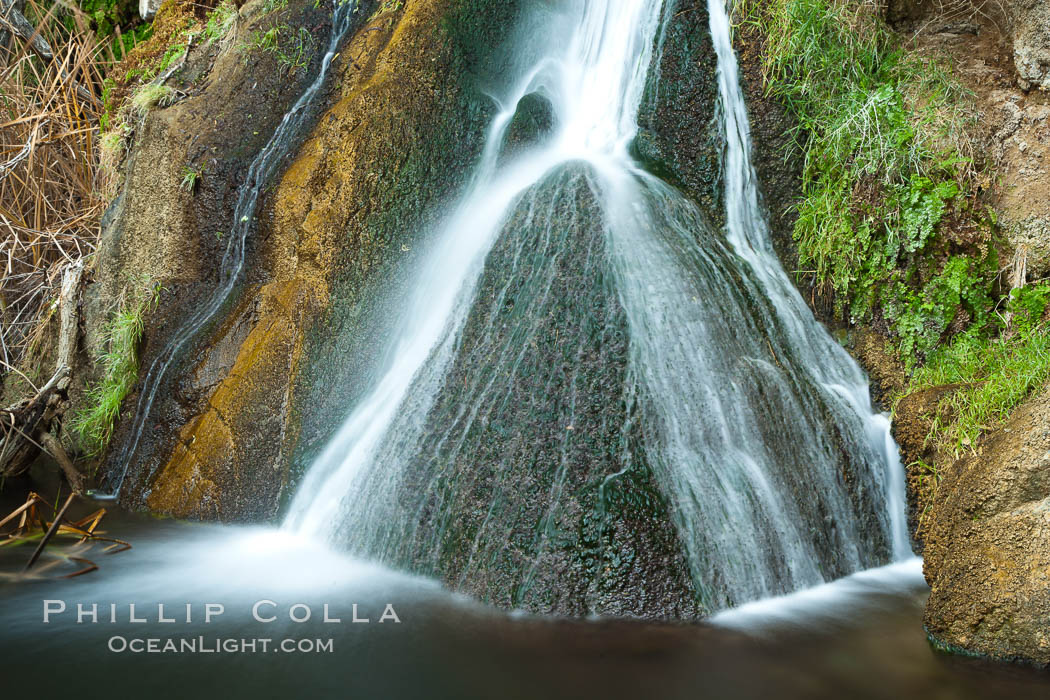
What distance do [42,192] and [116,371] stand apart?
255 cm

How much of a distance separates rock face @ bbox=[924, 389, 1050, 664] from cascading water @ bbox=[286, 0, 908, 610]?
1.97 ft

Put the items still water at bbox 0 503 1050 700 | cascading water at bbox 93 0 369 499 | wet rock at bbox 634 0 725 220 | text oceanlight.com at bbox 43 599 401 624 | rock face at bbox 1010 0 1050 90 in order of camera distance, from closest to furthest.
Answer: still water at bbox 0 503 1050 700 < text oceanlight.com at bbox 43 599 401 624 < rock face at bbox 1010 0 1050 90 < cascading water at bbox 93 0 369 499 < wet rock at bbox 634 0 725 220

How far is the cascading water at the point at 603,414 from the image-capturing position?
3.62 metres

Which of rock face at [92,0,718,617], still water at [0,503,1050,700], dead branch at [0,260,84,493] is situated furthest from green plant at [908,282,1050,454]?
dead branch at [0,260,84,493]

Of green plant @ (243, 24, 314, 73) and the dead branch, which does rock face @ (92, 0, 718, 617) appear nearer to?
green plant @ (243, 24, 314, 73)

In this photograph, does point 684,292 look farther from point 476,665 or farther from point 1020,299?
Result: point 476,665

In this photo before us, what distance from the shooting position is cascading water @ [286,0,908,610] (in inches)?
143

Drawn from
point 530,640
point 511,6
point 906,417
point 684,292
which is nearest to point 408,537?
point 530,640

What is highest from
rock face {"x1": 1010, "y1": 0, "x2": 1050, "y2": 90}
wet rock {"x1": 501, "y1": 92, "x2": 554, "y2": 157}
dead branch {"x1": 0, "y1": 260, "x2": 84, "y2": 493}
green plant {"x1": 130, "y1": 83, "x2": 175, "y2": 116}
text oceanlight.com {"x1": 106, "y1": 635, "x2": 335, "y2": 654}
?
green plant {"x1": 130, "y1": 83, "x2": 175, "y2": 116}

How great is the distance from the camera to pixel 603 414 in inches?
148

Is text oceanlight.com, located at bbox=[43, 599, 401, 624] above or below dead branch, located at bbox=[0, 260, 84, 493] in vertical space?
below

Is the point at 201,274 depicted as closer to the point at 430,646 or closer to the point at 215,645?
A: the point at 215,645

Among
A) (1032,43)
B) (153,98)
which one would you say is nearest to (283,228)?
(153,98)

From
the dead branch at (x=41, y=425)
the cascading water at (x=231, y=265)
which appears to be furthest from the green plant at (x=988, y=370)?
the dead branch at (x=41, y=425)
